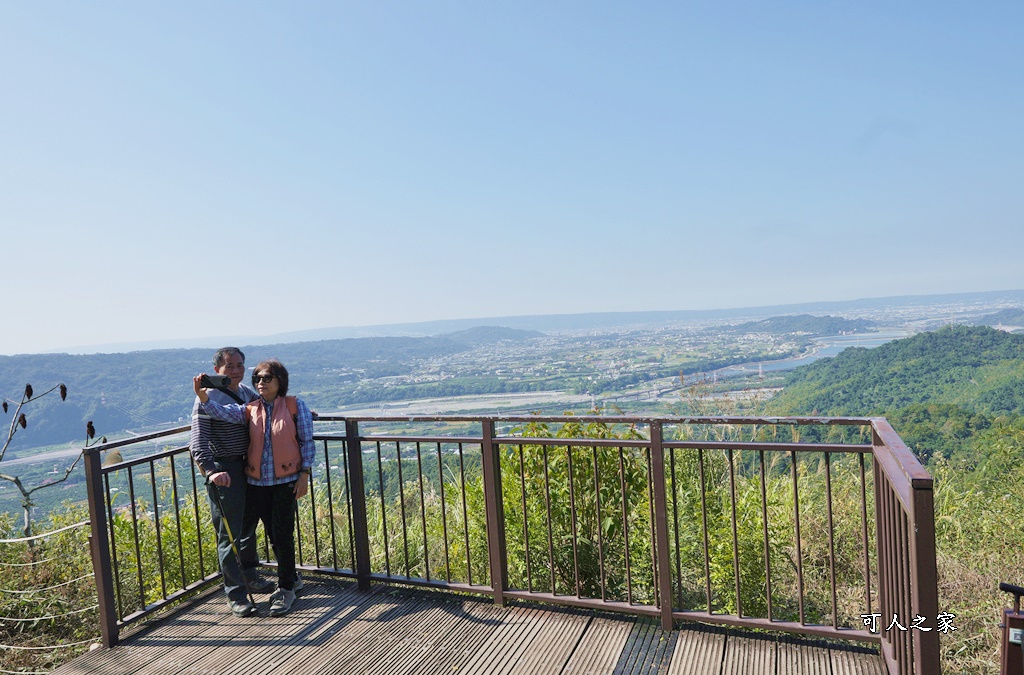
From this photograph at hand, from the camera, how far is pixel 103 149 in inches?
584

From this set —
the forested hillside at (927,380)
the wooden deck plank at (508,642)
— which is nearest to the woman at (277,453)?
the wooden deck plank at (508,642)

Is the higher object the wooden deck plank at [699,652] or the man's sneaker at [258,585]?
the man's sneaker at [258,585]

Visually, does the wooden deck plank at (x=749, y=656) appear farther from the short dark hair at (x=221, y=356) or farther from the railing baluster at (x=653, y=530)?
the short dark hair at (x=221, y=356)

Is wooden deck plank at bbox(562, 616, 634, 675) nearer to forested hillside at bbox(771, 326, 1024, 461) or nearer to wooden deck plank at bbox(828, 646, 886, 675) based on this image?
wooden deck plank at bbox(828, 646, 886, 675)

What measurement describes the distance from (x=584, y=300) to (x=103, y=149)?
273ft

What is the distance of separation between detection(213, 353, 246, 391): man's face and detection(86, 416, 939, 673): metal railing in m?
0.56

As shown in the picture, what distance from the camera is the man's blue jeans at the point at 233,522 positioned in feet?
11.7

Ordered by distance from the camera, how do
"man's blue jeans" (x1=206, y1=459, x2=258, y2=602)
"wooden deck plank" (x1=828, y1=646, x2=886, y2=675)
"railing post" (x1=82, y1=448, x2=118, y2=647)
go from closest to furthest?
1. "wooden deck plank" (x1=828, y1=646, x2=886, y2=675)
2. "railing post" (x1=82, y1=448, x2=118, y2=647)
3. "man's blue jeans" (x1=206, y1=459, x2=258, y2=602)

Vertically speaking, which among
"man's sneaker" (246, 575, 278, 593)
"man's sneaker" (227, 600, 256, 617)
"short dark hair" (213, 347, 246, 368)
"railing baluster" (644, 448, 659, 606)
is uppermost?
"short dark hair" (213, 347, 246, 368)

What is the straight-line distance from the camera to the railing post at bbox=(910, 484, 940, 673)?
1666mm

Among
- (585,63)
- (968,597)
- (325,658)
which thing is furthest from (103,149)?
(968,597)

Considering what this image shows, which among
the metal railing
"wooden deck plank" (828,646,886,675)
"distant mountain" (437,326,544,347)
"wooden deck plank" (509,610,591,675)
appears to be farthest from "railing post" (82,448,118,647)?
"distant mountain" (437,326,544,347)

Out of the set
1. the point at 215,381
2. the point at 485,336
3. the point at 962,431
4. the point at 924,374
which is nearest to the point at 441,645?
the point at 215,381

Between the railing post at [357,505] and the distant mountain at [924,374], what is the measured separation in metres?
13.3
